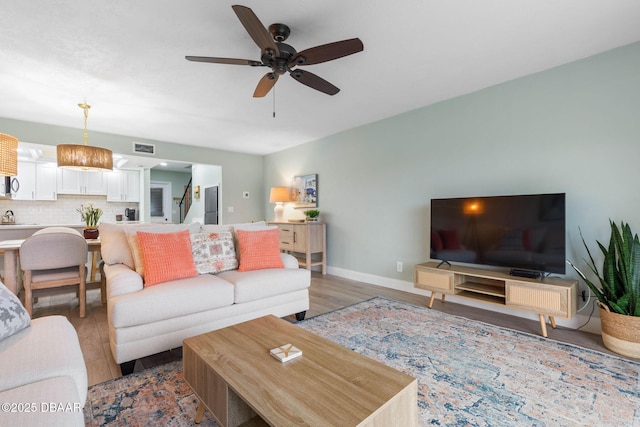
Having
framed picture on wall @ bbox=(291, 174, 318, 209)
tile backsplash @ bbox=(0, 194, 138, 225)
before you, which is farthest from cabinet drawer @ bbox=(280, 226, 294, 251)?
tile backsplash @ bbox=(0, 194, 138, 225)

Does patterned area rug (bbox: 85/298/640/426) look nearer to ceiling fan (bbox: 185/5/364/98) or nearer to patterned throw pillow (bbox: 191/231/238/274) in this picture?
patterned throw pillow (bbox: 191/231/238/274)

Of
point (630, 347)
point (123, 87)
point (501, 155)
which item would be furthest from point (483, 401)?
point (123, 87)

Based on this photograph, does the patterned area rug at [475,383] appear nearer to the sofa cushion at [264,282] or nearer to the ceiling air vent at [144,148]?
the sofa cushion at [264,282]

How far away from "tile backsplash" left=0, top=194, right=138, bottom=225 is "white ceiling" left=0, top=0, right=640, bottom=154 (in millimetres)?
2538

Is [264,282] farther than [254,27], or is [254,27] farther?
[264,282]

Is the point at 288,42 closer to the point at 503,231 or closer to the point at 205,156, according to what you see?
the point at 503,231

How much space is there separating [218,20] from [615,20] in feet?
9.14

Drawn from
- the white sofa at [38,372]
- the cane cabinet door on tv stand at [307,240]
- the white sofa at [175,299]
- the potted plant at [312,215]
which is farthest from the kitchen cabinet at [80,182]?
the white sofa at [38,372]

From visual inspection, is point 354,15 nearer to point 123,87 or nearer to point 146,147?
point 123,87

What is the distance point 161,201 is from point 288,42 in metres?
8.11

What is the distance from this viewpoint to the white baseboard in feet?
8.34

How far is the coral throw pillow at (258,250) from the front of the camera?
9.32 ft

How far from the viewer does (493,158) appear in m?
3.08

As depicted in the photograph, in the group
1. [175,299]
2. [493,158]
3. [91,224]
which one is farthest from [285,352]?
[91,224]
